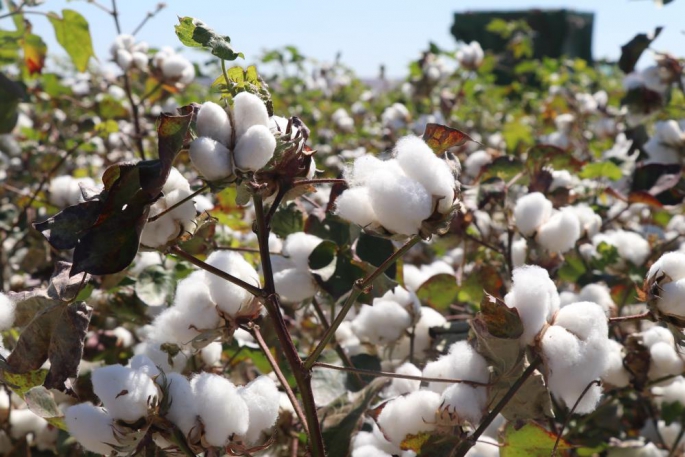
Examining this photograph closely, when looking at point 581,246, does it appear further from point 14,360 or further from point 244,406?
point 14,360

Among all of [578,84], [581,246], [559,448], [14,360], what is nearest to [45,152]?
[581,246]

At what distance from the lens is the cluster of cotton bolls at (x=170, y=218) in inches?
31.9

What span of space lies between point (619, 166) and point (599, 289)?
67 cm

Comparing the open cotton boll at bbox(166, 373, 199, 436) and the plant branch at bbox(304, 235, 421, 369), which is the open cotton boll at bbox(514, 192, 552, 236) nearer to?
the plant branch at bbox(304, 235, 421, 369)

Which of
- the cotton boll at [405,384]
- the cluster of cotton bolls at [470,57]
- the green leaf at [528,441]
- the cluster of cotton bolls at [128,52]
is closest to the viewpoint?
the green leaf at [528,441]

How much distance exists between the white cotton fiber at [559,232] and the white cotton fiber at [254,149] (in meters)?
0.71

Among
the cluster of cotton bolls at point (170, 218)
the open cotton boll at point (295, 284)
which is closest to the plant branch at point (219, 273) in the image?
the cluster of cotton bolls at point (170, 218)

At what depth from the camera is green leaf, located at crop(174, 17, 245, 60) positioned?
0.78 metres

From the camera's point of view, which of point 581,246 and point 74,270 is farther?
point 581,246

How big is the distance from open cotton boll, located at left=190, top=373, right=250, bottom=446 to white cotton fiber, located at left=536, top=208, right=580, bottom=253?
693mm

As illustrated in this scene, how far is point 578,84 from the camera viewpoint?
5582mm

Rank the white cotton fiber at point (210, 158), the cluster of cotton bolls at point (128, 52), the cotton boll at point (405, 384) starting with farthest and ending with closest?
the cluster of cotton bolls at point (128, 52) < the cotton boll at point (405, 384) < the white cotton fiber at point (210, 158)

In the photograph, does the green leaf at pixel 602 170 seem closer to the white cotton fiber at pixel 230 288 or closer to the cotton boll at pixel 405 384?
the cotton boll at pixel 405 384

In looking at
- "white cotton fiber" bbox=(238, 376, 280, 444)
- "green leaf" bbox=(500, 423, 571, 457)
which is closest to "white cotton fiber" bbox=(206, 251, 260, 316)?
"white cotton fiber" bbox=(238, 376, 280, 444)
